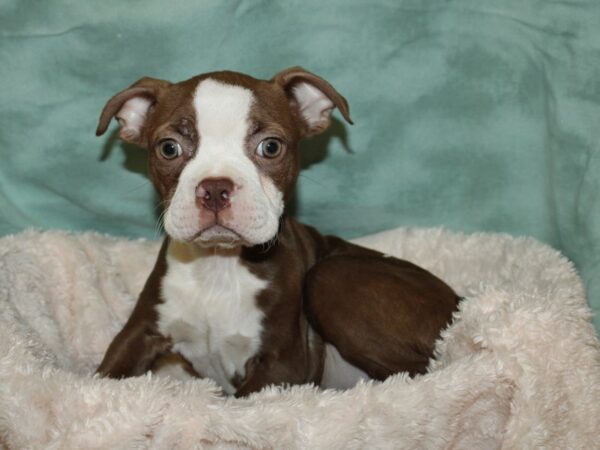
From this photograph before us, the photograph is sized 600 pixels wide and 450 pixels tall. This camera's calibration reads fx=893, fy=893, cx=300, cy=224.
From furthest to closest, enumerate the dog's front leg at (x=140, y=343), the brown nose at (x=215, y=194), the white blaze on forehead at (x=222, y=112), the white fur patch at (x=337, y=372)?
the white fur patch at (x=337, y=372) → the dog's front leg at (x=140, y=343) → the white blaze on forehead at (x=222, y=112) → the brown nose at (x=215, y=194)

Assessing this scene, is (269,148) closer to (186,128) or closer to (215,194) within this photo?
(186,128)

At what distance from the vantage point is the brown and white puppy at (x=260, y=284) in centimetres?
374

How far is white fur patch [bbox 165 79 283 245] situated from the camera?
136 inches

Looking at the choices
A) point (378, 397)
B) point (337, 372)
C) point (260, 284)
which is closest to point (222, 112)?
point (260, 284)

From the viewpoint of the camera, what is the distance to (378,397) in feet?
10.4

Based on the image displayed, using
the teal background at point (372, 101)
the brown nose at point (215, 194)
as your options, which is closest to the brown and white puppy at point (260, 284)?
the brown nose at point (215, 194)

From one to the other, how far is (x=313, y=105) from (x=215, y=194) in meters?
1.07

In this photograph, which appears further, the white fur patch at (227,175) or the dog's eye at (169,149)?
the dog's eye at (169,149)

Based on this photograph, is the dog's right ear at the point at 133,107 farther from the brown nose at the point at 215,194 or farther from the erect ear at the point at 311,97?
the brown nose at the point at 215,194

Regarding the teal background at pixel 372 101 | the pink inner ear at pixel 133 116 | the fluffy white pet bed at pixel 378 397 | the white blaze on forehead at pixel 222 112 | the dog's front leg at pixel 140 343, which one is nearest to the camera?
the fluffy white pet bed at pixel 378 397

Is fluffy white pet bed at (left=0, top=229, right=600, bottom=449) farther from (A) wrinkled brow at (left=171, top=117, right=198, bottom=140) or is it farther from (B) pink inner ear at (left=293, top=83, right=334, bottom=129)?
(B) pink inner ear at (left=293, top=83, right=334, bottom=129)

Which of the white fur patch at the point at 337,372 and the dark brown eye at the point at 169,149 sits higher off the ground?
the dark brown eye at the point at 169,149

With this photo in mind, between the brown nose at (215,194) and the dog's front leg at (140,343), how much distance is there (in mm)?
821

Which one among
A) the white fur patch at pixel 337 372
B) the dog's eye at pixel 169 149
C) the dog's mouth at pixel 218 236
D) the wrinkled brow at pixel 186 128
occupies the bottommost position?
the white fur patch at pixel 337 372
